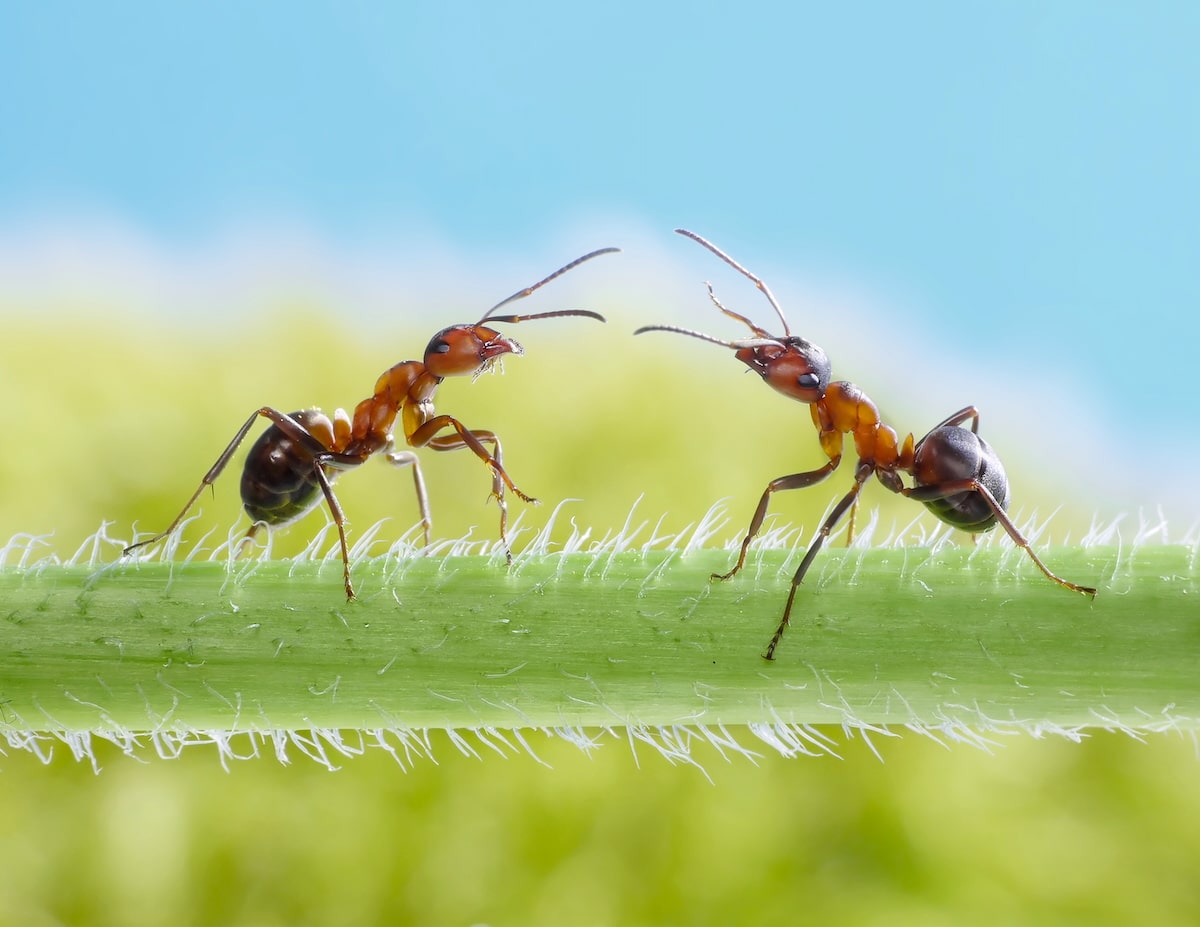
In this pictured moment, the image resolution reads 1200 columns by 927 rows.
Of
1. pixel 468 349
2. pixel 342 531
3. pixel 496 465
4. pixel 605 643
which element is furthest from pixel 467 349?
→ pixel 605 643

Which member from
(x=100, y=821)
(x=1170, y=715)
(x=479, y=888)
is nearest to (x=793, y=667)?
(x=1170, y=715)

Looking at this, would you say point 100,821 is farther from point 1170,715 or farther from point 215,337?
point 1170,715

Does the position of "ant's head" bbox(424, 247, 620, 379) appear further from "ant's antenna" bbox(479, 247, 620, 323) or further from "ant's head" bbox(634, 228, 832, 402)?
"ant's head" bbox(634, 228, 832, 402)

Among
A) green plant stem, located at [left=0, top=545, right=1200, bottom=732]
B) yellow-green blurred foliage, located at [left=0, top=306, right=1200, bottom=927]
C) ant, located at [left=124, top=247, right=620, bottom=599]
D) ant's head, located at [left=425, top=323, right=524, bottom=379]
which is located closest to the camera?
green plant stem, located at [left=0, top=545, right=1200, bottom=732]

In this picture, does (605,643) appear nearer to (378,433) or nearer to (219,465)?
(219,465)

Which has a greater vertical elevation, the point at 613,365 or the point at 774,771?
the point at 613,365

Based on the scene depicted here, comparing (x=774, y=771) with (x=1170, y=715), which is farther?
(x=774, y=771)

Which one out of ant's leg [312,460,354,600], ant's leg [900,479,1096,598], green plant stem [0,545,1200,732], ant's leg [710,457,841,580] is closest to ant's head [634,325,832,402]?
ant's leg [710,457,841,580]
